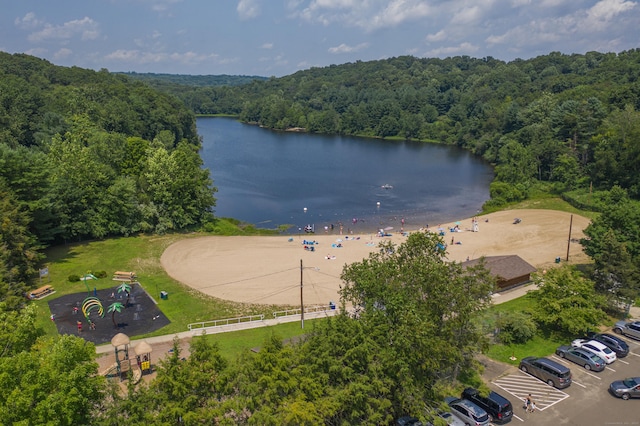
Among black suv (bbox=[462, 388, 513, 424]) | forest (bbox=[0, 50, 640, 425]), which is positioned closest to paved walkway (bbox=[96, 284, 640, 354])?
forest (bbox=[0, 50, 640, 425])

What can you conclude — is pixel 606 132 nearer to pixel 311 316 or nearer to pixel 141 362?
pixel 311 316

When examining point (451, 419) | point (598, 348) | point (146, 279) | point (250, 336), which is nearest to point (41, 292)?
point (146, 279)

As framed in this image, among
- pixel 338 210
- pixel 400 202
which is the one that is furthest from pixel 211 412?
pixel 400 202

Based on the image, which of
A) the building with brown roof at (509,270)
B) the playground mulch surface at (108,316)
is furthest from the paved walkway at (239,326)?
the building with brown roof at (509,270)

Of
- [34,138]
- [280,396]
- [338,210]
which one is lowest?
[338,210]

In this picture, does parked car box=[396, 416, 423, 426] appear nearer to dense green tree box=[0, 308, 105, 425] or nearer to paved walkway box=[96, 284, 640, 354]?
Answer: paved walkway box=[96, 284, 640, 354]

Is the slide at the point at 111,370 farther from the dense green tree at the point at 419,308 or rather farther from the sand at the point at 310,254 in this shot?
the dense green tree at the point at 419,308
